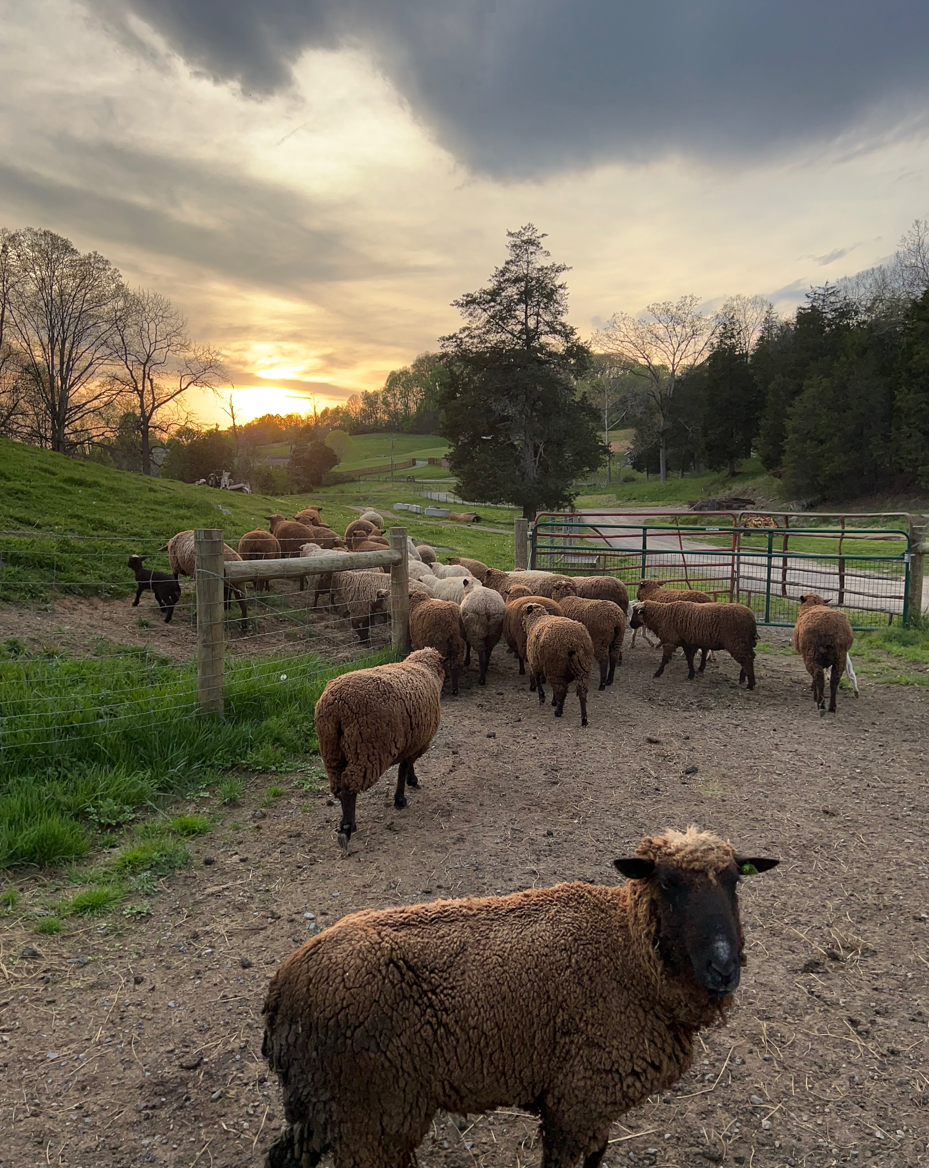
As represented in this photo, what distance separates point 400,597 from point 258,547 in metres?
4.59

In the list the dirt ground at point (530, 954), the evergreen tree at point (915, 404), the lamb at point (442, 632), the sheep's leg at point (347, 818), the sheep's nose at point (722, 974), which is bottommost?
the dirt ground at point (530, 954)

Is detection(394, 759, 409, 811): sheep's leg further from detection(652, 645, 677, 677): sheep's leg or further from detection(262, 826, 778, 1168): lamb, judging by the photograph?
detection(652, 645, 677, 677): sheep's leg

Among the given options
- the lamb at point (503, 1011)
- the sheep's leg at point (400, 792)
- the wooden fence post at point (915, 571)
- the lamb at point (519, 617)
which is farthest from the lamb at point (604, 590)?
the lamb at point (503, 1011)

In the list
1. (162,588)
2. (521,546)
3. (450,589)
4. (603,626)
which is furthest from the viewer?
(521,546)

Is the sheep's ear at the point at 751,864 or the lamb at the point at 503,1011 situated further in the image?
the sheep's ear at the point at 751,864

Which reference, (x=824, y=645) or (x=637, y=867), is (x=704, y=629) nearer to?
(x=824, y=645)

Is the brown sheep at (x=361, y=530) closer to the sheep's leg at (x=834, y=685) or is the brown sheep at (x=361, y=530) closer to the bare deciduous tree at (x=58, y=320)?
the sheep's leg at (x=834, y=685)

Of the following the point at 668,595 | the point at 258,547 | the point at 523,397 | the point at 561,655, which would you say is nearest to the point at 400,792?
the point at 561,655

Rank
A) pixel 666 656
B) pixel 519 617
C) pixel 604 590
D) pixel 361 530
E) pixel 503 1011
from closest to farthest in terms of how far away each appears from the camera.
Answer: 1. pixel 503 1011
2. pixel 519 617
3. pixel 666 656
4. pixel 604 590
5. pixel 361 530

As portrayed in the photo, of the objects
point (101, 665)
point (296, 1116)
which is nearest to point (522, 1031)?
point (296, 1116)

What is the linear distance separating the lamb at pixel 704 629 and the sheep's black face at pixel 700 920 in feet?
22.4

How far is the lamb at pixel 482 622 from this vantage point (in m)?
8.91

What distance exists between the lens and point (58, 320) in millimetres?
32812

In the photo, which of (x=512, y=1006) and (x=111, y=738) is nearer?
(x=512, y=1006)
